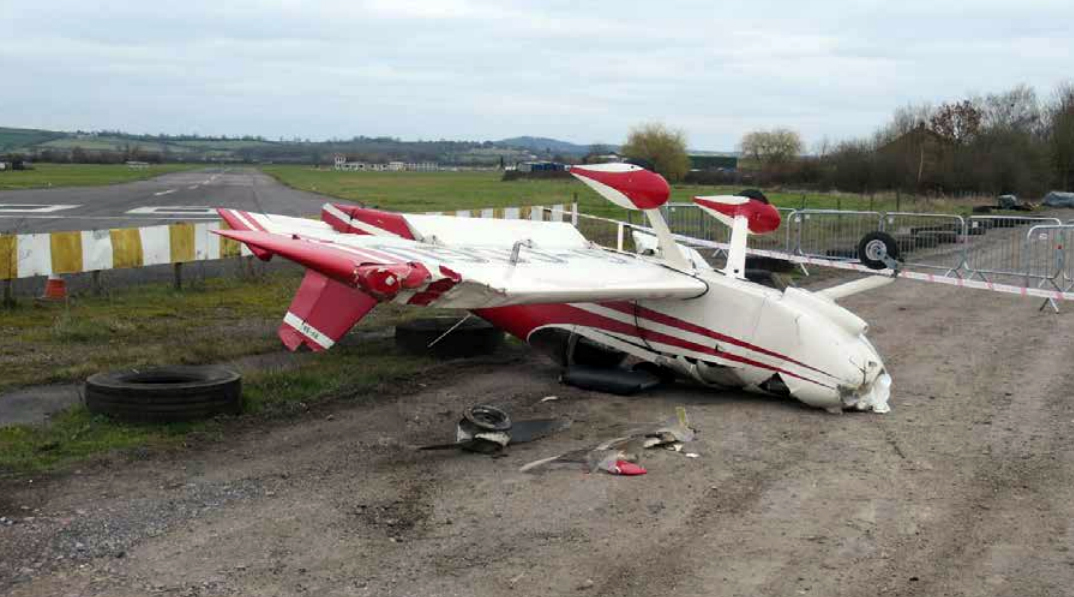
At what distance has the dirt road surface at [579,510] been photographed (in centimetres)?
620

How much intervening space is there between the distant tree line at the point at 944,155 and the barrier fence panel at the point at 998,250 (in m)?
27.4

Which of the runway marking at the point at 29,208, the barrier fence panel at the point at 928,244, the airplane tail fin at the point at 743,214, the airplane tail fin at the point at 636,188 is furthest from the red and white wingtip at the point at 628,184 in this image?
the runway marking at the point at 29,208

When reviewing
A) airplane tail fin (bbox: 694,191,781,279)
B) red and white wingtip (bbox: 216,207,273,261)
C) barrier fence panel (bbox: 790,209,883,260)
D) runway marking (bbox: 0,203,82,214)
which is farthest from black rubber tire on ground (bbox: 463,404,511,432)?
runway marking (bbox: 0,203,82,214)

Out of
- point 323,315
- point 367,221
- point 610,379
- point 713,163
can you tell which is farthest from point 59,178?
point 610,379

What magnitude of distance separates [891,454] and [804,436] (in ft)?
2.72

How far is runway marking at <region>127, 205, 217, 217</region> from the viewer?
117ft

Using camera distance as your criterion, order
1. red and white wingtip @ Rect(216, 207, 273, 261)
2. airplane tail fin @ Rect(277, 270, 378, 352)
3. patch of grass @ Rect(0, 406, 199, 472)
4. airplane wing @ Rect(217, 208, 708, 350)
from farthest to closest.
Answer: red and white wingtip @ Rect(216, 207, 273, 261), airplane tail fin @ Rect(277, 270, 378, 352), patch of grass @ Rect(0, 406, 199, 472), airplane wing @ Rect(217, 208, 708, 350)

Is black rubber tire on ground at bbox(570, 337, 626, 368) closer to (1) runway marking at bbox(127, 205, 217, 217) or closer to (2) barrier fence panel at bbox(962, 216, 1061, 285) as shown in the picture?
(2) barrier fence panel at bbox(962, 216, 1061, 285)

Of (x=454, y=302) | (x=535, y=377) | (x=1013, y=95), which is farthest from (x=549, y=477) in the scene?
(x=1013, y=95)

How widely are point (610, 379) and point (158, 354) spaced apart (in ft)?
17.6

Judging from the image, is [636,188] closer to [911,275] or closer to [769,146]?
[911,275]

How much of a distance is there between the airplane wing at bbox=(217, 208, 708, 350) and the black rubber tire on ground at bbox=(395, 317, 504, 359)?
48.8 inches

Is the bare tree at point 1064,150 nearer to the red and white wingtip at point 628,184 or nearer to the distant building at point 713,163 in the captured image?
the distant building at point 713,163

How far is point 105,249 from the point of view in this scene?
1647cm
